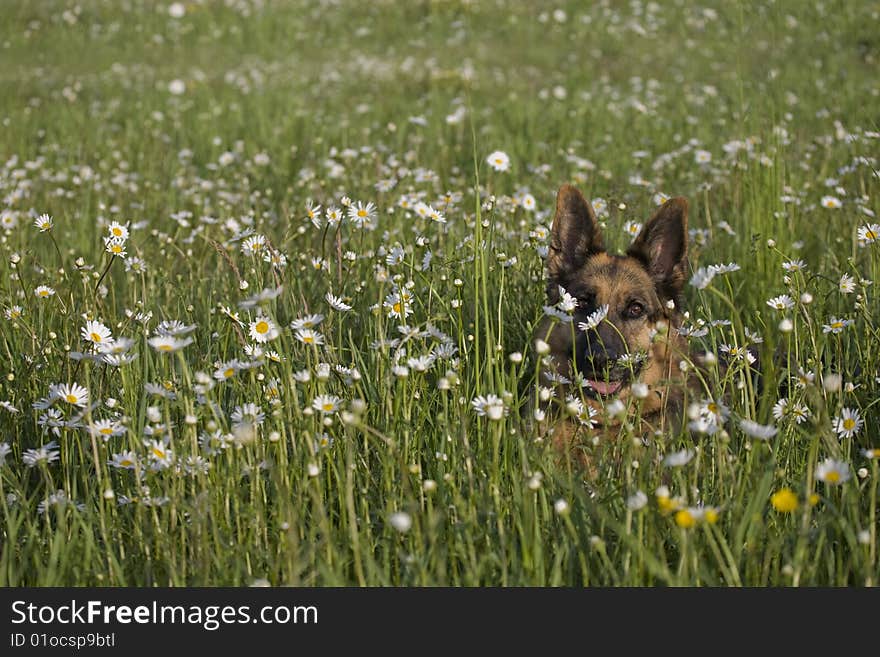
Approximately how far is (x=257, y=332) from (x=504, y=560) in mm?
1176

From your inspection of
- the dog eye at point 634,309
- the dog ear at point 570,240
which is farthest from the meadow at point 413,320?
the dog eye at point 634,309

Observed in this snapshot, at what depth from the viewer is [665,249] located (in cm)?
442

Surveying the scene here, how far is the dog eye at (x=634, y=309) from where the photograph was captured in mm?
4488

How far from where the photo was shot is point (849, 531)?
226 centimetres

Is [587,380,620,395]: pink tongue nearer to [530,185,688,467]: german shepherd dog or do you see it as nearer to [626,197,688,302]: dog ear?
[530,185,688,467]: german shepherd dog

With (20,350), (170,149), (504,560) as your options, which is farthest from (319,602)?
(170,149)

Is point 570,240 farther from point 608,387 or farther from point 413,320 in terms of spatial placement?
point 608,387

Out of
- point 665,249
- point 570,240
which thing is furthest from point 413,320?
point 665,249

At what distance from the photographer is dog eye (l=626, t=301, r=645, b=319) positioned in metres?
4.49

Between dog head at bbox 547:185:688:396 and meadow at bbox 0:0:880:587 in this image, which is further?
dog head at bbox 547:185:688:396

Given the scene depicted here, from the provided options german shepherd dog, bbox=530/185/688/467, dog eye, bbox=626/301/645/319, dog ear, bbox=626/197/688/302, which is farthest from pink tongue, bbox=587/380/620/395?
dog ear, bbox=626/197/688/302

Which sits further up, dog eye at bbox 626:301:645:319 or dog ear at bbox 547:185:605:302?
dog ear at bbox 547:185:605:302

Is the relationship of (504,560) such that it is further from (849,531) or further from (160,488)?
(160,488)

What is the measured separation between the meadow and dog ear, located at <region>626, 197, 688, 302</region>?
0.22 meters
